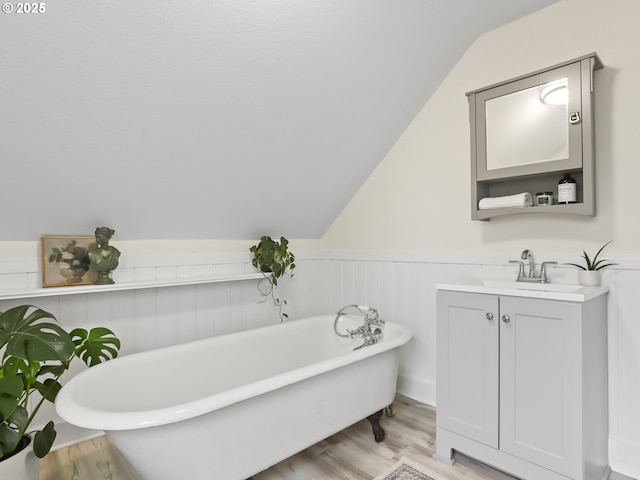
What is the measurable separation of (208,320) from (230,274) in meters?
0.36

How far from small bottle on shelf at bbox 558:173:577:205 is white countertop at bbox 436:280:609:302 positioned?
434mm

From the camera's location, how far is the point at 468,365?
1876 mm

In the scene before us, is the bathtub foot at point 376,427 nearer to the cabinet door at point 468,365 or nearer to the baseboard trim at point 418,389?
the cabinet door at point 468,365

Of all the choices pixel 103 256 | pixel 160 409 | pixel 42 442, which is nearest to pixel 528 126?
pixel 160 409

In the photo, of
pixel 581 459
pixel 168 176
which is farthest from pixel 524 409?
pixel 168 176

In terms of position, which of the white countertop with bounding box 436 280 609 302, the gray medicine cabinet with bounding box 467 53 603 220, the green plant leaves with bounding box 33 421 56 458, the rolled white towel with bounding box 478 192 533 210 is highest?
the gray medicine cabinet with bounding box 467 53 603 220

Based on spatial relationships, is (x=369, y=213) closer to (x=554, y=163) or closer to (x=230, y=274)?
(x=230, y=274)

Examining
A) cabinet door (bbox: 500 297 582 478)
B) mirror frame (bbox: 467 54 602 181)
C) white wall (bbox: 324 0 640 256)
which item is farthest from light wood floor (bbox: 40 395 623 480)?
mirror frame (bbox: 467 54 602 181)

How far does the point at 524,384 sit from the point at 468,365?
263 millimetres

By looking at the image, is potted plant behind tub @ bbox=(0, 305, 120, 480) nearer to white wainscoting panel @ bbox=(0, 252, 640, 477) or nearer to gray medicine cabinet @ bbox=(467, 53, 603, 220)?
white wainscoting panel @ bbox=(0, 252, 640, 477)

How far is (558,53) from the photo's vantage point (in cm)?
202

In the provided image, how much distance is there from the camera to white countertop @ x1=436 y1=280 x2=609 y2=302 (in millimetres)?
1572

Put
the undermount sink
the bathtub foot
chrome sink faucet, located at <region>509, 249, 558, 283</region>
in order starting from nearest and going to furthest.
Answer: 1. the undermount sink
2. chrome sink faucet, located at <region>509, 249, 558, 283</region>
3. the bathtub foot

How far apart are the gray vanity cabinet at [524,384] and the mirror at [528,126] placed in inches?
31.4
